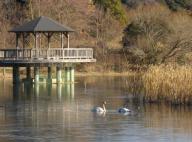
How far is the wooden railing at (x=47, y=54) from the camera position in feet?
165

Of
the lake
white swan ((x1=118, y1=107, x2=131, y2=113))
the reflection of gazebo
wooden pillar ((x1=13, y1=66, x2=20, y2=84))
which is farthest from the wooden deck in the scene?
white swan ((x1=118, y1=107, x2=131, y2=113))

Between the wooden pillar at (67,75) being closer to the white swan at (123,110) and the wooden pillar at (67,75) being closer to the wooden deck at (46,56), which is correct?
the wooden deck at (46,56)

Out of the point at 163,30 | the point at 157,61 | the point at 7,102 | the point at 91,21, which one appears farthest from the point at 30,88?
the point at 91,21

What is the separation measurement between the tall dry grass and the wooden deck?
1539 cm

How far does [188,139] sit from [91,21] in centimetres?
4748

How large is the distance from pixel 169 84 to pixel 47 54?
17.8m

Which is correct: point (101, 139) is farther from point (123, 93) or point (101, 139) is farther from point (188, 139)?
point (123, 93)

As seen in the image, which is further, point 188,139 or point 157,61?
point 157,61

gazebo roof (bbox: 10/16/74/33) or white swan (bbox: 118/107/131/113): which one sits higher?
gazebo roof (bbox: 10/16/74/33)

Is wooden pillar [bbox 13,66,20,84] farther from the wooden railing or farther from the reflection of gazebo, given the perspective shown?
the wooden railing

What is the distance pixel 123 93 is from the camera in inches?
1683

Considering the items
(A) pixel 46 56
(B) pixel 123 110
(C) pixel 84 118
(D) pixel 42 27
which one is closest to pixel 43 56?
(A) pixel 46 56

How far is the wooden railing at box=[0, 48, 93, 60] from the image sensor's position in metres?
50.4

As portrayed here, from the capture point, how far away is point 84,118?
30672 mm
